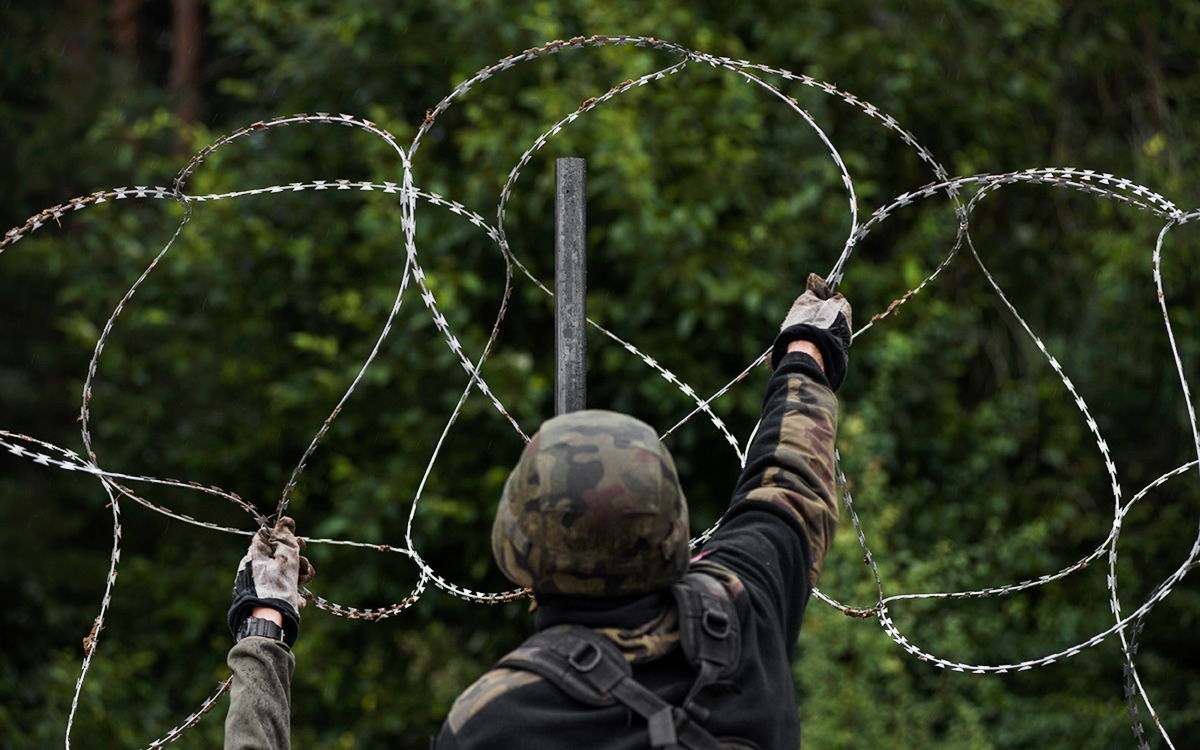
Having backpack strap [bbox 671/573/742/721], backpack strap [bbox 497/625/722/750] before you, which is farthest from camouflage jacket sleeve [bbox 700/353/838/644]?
backpack strap [bbox 497/625/722/750]

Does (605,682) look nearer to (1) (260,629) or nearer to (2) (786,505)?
(2) (786,505)

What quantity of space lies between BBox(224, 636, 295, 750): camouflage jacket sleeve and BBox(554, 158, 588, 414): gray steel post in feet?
2.79

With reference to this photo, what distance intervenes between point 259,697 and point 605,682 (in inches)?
34.6

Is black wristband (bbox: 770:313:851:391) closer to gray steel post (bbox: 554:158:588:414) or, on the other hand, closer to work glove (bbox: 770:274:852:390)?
work glove (bbox: 770:274:852:390)

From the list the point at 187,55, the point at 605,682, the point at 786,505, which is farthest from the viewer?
the point at 187,55

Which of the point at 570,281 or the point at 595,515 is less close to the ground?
the point at 570,281

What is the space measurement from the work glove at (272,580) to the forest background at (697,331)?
11.7ft

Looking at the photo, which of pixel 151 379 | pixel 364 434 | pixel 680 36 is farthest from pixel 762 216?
pixel 151 379

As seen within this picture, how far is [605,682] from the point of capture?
1.85 meters

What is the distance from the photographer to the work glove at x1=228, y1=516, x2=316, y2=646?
8.58 feet

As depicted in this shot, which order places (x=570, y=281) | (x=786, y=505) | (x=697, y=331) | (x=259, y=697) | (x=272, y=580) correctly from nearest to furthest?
(x=786, y=505) < (x=259, y=697) < (x=272, y=580) < (x=570, y=281) < (x=697, y=331)

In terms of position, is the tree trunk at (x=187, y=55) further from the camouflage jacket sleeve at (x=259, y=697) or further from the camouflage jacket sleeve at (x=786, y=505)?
the camouflage jacket sleeve at (x=786, y=505)

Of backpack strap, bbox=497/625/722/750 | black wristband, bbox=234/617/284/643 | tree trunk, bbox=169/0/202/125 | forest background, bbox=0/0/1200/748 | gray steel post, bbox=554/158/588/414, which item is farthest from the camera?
tree trunk, bbox=169/0/202/125

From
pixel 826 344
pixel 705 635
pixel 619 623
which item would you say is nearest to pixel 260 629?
pixel 619 623
